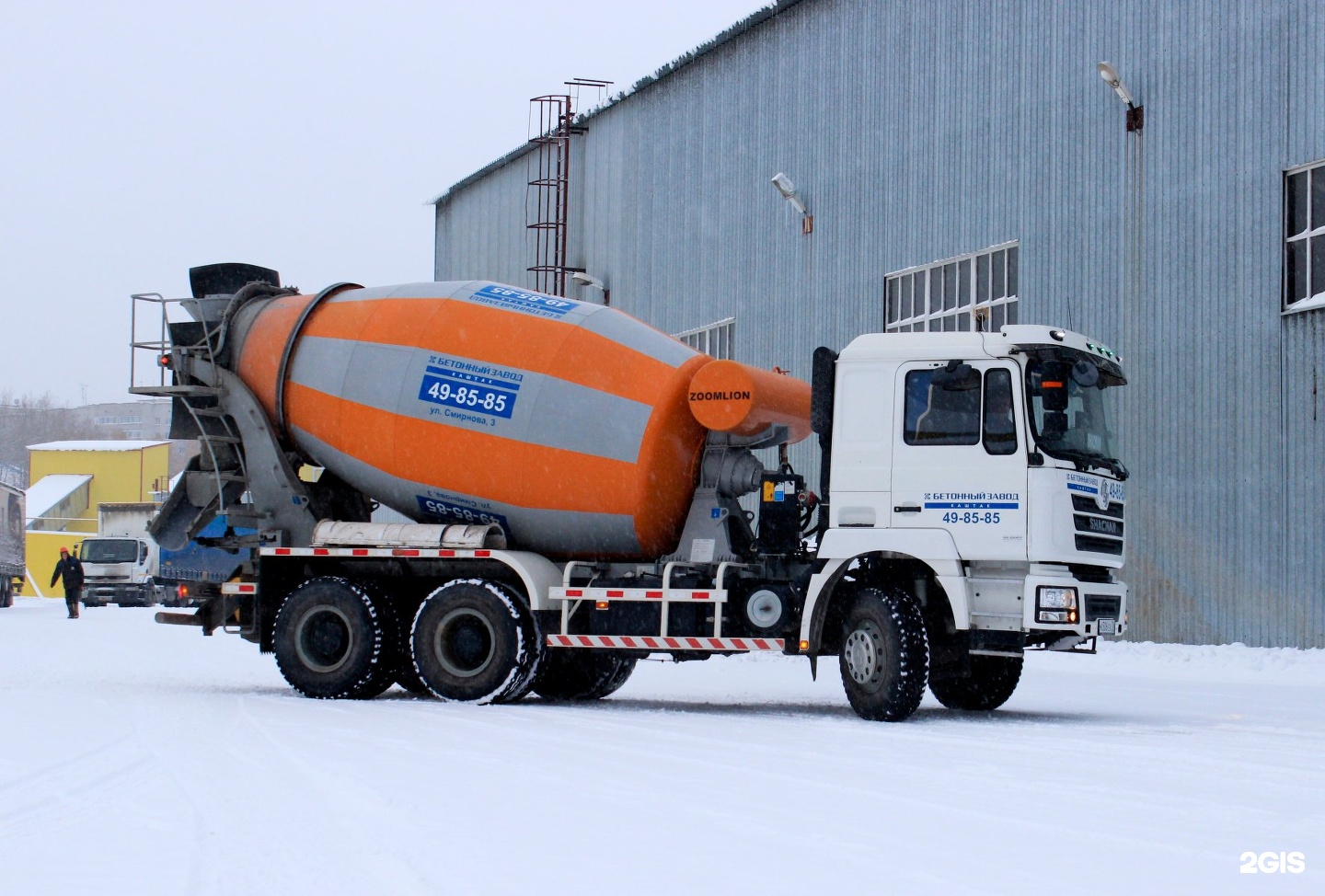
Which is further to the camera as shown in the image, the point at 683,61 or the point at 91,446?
the point at 91,446

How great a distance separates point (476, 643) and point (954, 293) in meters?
12.6

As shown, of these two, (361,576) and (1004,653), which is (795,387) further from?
(361,576)

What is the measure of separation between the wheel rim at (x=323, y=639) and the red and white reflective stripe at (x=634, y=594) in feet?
7.12

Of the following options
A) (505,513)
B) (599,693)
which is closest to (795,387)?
(505,513)

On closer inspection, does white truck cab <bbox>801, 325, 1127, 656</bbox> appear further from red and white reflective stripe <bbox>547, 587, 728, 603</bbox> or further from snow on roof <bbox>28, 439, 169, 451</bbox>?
snow on roof <bbox>28, 439, 169, 451</bbox>

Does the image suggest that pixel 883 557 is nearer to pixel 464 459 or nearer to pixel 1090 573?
pixel 1090 573

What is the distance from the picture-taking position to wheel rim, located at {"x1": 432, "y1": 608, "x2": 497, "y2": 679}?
13.1 m

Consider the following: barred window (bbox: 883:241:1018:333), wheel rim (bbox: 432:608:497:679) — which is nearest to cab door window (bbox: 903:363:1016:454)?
wheel rim (bbox: 432:608:497:679)

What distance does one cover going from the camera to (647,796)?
760cm

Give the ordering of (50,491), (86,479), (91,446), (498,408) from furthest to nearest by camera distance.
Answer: (91,446) → (86,479) → (50,491) → (498,408)

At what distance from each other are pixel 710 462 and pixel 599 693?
116 inches

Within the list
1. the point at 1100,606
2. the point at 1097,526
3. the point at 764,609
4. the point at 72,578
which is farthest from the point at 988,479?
the point at 72,578

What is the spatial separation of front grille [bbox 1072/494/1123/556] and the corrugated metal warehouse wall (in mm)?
3066

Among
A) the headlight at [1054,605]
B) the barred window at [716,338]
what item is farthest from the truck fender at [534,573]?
the barred window at [716,338]
